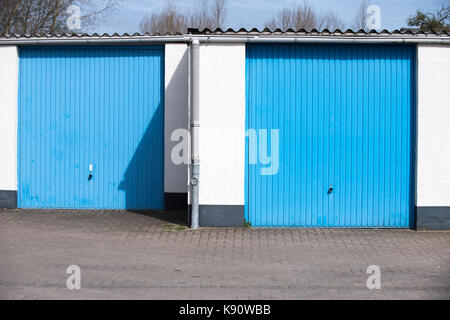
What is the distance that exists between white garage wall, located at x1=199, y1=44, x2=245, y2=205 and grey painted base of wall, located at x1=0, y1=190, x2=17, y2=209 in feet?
14.4

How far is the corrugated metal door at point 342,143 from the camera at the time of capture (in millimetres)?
10625

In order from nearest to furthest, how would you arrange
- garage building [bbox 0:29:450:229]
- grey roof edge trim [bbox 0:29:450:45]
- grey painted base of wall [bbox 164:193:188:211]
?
grey roof edge trim [bbox 0:29:450:45]
garage building [bbox 0:29:450:229]
grey painted base of wall [bbox 164:193:188:211]

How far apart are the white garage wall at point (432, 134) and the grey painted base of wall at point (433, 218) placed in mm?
90

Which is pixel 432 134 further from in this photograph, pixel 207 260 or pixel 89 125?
pixel 89 125

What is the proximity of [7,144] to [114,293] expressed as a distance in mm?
6886

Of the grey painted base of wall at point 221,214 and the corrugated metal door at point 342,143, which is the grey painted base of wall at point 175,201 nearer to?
the grey painted base of wall at point 221,214

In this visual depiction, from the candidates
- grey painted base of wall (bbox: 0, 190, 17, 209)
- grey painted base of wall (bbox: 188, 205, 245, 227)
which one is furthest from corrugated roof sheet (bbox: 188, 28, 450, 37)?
grey painted base of wall (bbox: 0, 190, 17, 209)

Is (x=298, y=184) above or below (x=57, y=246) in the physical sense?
above

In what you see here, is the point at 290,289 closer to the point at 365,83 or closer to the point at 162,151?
the point at 365,83

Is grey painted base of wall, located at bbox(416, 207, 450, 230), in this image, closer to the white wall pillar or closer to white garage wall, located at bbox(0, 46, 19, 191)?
the white wall pillar

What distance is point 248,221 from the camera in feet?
34.9

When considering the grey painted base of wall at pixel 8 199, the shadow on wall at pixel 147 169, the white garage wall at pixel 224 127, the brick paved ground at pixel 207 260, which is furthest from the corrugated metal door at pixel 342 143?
the grey painted base of wall at pixel 8 199

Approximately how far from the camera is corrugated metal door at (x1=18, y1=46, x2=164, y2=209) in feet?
40.6
